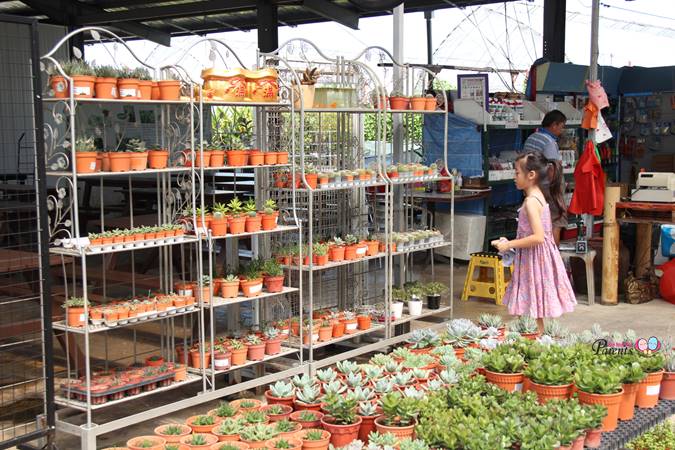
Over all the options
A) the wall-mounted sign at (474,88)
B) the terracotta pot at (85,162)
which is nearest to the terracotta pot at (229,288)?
the terracotta pot at (85,162)

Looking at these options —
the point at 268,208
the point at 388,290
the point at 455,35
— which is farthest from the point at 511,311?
the point at 455,35

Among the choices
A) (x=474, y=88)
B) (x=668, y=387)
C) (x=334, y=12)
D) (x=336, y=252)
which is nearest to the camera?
(x=668, y=387)

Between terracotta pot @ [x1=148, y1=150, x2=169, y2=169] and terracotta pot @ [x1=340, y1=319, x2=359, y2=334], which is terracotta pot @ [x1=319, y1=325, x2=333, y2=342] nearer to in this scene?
terracotta pot @ [x1=340, y1=319, x2=359, y2=334]

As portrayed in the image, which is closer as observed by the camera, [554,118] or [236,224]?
[236,224]

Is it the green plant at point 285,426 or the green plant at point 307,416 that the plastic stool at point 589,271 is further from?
the green plant at point 285,426

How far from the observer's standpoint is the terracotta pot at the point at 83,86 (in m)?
4.28

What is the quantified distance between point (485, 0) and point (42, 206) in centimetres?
930

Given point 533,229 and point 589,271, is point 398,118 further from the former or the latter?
point 589,271

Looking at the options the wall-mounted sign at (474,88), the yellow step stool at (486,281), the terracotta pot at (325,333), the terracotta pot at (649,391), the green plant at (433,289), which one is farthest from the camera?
the wall-mounted sign at (474,88)

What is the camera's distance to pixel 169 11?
13.4 metres

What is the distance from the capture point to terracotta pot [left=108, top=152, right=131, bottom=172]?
450 centimetres

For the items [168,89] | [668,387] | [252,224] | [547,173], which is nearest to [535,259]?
[547,173]

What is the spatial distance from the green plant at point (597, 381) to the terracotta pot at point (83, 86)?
285 centimetres

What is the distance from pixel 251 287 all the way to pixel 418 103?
2252 mm
